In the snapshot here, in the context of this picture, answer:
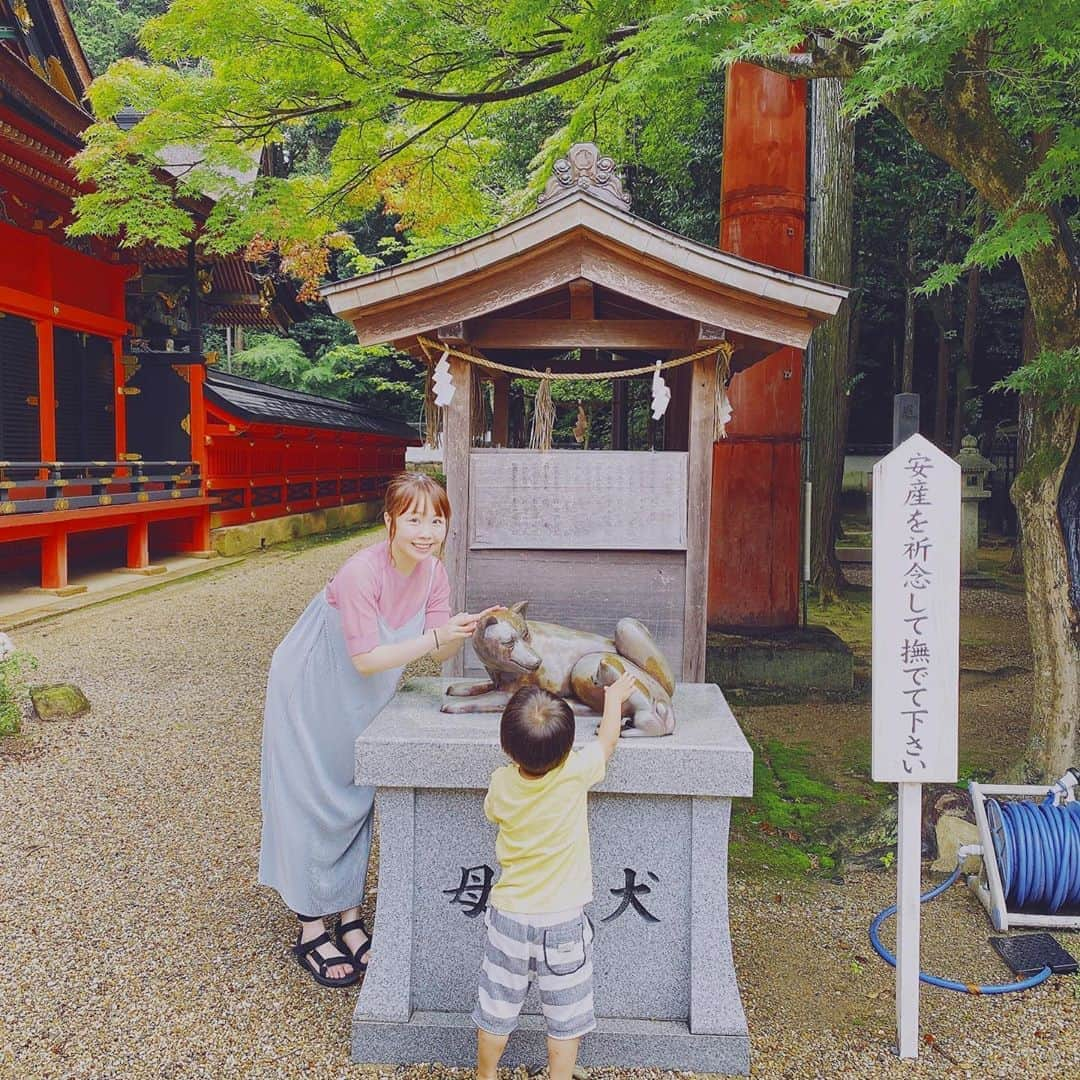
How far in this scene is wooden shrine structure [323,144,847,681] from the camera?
368 centimetres

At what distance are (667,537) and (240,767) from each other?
2.92m

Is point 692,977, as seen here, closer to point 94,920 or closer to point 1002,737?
point 94,920

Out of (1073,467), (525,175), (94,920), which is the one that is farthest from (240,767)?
(525,175)

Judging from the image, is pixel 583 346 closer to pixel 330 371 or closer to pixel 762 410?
pixel 762 410

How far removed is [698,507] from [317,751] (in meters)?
1.96

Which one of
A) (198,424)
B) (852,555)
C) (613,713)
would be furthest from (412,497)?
(852,555)

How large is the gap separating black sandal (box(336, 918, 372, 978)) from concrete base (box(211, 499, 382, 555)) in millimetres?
7792

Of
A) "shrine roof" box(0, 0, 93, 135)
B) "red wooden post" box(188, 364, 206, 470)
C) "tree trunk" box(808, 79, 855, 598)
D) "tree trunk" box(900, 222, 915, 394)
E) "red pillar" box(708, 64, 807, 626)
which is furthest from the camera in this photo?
"tree trunk" box(900, 222, 915, 394)

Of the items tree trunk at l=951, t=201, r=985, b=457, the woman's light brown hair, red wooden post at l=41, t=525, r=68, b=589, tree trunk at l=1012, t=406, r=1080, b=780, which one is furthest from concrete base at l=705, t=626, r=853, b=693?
tree trunk at l=951, t=201, r=985, b=457

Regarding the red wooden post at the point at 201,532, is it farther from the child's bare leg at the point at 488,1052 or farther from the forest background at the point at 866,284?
the child's bare leg at the point at 488,1052

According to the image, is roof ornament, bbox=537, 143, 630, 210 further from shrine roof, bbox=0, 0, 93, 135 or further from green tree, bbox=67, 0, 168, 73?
green tree, bbox=67, 0, 168, 73

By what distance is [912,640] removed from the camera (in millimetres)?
2625

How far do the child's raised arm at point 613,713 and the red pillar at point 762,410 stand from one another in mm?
4432

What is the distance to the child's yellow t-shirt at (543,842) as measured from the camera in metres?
2.22
